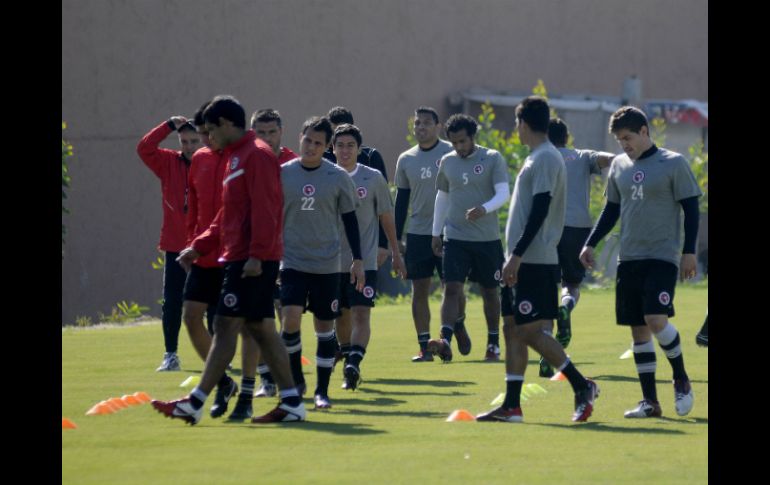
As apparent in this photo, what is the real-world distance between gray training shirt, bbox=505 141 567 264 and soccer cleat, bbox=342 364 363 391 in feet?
7.96

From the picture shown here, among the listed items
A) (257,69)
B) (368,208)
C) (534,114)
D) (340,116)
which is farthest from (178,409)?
(257,69)

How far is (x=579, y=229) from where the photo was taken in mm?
13930

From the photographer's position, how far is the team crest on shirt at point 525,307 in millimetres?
9789

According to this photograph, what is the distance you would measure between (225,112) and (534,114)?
1985mm

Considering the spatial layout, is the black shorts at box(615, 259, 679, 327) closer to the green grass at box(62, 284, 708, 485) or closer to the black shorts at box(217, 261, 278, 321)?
the green grass at box(62, 284, 708, 485)

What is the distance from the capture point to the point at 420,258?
48.4 ft

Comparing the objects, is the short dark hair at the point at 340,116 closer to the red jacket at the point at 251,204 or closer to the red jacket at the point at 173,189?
the red jacket at the point at 173,189

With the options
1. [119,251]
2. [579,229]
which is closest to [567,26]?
[119,251]

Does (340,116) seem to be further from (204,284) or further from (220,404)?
(220,404)

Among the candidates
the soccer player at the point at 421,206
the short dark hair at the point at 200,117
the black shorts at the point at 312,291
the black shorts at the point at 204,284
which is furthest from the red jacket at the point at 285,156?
the soccer player at the point at 421,206

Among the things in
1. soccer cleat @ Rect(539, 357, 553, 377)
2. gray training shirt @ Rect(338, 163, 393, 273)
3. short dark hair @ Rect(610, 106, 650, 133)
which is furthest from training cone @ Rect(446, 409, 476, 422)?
soccer cleat @ Rect(539, 357, 553, 377)

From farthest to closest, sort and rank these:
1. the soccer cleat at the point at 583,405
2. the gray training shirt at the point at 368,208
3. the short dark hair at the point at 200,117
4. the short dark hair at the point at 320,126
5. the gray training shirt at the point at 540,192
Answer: the gray training shirt at the point at 368,208 → the short dark hair at the point at 320,126 → the short dark hair at the point at 200,117 → the soccer cleat at the point at 583,405 → the gray training shirt at the point at 540,192

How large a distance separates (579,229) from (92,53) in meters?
11.3
